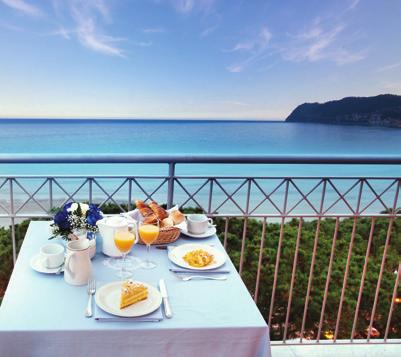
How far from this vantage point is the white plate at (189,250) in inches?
57.8

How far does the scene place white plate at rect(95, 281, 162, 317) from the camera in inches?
45.6

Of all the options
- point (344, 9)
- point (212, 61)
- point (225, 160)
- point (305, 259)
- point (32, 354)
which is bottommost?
point (305, 259)

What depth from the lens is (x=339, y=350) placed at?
2.38 meters

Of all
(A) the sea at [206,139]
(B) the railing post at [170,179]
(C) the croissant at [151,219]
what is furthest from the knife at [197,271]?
(A) the sea at [206,139]

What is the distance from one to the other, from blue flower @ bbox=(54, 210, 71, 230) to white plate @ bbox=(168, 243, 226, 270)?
401mm

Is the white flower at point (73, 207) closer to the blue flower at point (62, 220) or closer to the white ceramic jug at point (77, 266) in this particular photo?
the blue flower at point (62, 220)

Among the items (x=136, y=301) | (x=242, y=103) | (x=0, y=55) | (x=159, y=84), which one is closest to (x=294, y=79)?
(x=242, y=103)

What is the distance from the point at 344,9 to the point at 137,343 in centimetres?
1643

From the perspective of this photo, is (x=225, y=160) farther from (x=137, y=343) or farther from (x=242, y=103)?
(x=242, y=103)

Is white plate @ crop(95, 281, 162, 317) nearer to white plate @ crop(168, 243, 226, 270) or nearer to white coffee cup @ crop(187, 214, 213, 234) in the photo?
white plate @ crop(168, 243, 226, 270)

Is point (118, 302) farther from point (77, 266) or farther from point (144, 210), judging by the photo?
point (144, 210)

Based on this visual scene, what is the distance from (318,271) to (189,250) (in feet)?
30.0

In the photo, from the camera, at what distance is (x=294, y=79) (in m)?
15.7

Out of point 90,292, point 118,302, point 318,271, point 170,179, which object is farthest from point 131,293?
point 318,271
